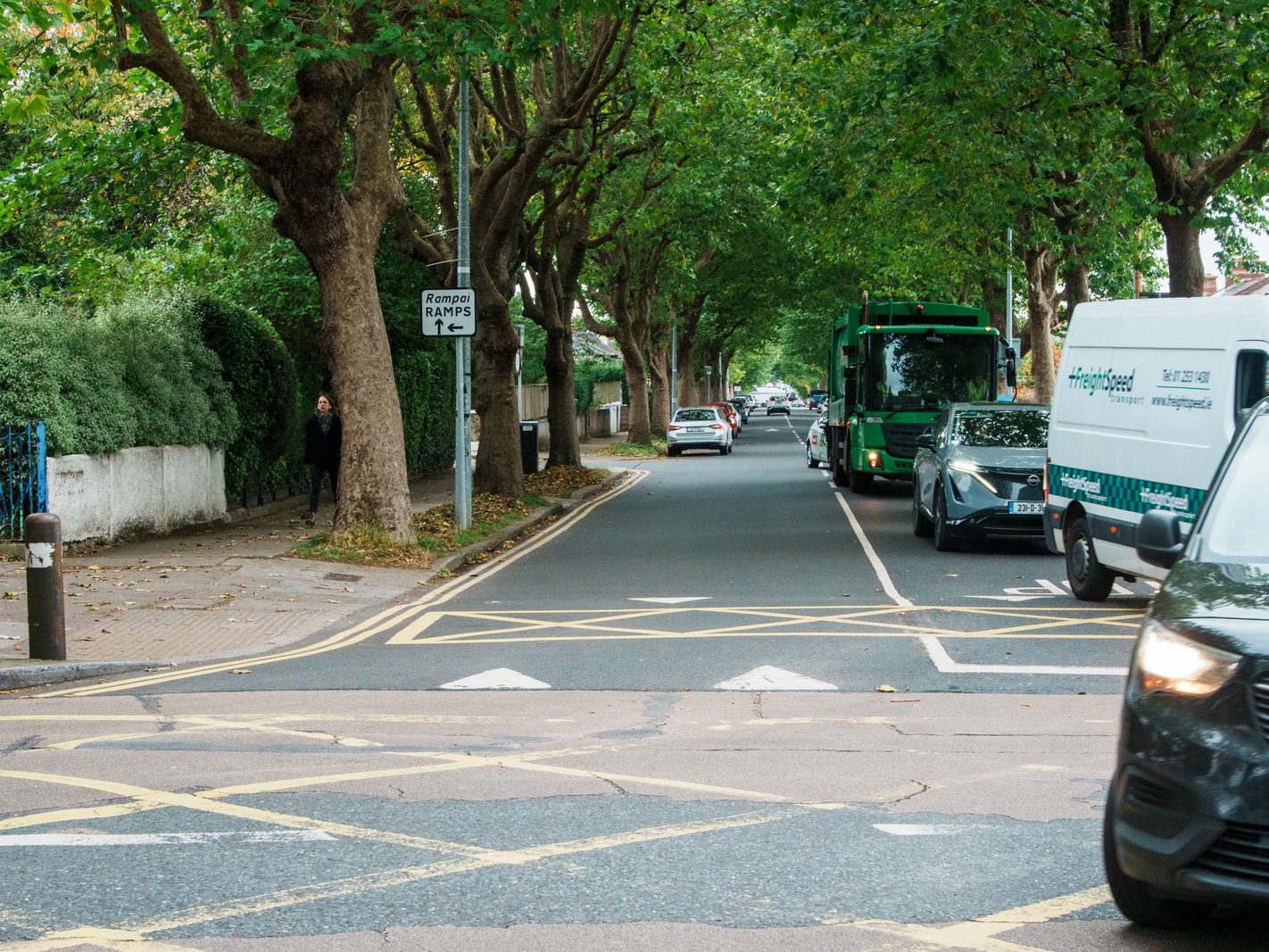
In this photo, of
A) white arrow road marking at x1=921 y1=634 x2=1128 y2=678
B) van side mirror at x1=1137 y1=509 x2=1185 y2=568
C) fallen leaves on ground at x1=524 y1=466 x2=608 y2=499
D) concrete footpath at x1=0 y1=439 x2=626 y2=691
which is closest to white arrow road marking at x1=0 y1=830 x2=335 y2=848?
van side mirror at x1=1137 y1=509 x2=1185 y2=568

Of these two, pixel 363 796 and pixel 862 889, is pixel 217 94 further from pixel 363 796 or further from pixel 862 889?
pixel 862 889

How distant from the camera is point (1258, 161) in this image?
19906mm

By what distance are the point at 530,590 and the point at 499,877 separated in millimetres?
9902

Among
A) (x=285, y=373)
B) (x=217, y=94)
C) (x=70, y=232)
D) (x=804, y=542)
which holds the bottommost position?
(x=804, y=542)

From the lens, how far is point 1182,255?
21938mm

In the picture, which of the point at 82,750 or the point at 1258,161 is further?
the point at 1258,161

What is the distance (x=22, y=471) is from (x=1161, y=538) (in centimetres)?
1349

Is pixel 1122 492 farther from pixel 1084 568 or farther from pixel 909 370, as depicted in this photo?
pixel 909 370

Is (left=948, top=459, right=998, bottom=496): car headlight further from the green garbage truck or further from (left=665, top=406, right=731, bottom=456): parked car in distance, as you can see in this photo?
(left=665, top=406, right=731, bottom=456): parked car in distance

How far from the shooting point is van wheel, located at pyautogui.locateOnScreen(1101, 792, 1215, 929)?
4.74 meters

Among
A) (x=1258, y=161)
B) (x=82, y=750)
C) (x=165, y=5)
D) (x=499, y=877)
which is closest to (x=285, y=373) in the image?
(x=165, y=5)

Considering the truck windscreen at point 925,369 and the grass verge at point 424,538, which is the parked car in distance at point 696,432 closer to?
the truck windscreen at point 925,369

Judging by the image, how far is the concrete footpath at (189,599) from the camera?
36.5 feet

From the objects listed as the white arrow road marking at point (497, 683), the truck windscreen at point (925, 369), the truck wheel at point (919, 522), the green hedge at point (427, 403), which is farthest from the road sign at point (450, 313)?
the green hedge at point (427, 403)
